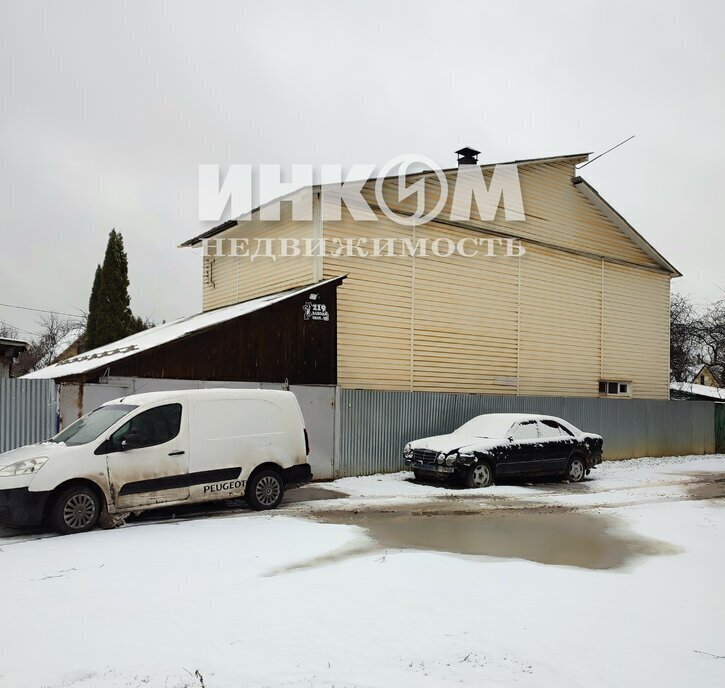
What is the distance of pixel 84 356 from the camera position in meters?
17.4

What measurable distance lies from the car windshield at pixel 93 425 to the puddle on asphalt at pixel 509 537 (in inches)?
126

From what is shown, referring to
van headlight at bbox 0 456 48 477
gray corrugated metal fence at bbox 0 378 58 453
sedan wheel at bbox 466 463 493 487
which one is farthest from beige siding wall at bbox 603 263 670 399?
van headlight at bbox 0 456 48 477

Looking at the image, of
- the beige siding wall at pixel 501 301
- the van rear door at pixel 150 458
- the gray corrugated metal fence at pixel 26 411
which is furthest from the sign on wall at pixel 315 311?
the van rear door at pixel 150 458

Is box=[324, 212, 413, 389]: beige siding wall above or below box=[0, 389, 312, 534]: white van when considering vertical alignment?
above

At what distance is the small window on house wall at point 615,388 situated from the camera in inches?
916

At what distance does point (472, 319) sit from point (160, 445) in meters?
11.6

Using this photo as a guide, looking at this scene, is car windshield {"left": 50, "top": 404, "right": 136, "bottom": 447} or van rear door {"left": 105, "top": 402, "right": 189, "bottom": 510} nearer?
van rear door {"left": 105, "top": 402, "right": 189, "bottom": 510}

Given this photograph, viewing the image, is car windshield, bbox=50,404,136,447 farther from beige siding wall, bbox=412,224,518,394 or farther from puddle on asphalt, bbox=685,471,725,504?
puddle on asphalt, bbox=685,471,725,504

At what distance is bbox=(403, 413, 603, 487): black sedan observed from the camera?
1341 cm

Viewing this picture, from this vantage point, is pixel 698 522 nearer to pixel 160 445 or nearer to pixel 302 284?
pixel 160 445

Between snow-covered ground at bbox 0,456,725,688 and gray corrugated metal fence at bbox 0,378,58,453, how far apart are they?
12.3ft

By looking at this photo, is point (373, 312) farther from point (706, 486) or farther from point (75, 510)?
point (75, 510)

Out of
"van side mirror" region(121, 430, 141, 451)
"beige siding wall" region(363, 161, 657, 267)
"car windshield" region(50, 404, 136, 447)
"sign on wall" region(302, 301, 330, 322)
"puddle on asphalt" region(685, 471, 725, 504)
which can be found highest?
"beige siding wall" region(363, 161, 657, 267)

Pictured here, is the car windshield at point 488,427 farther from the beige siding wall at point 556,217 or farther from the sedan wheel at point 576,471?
the beige siding wall at point 556,217
